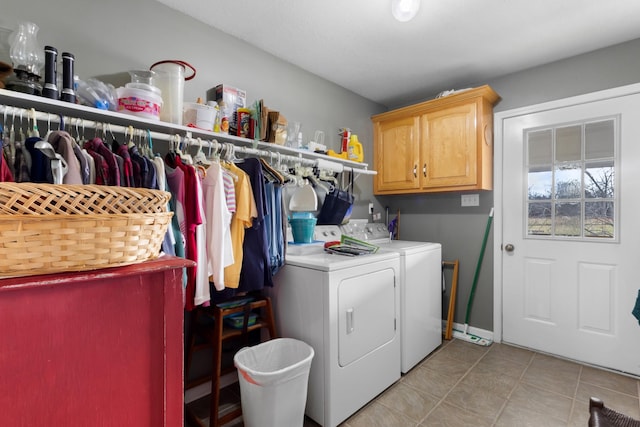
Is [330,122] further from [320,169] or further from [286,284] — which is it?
[286,284]

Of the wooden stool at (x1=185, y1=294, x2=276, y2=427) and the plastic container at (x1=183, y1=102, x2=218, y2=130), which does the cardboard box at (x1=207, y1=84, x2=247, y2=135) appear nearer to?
the plastic container at (x1=183, y1=102, x2=218, y2=130)

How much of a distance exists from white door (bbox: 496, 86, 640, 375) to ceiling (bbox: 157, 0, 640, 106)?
0.50 m

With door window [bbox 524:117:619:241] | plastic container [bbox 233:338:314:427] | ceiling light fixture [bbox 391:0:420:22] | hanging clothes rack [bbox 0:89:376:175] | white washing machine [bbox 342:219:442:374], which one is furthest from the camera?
door window [bbox 524:117:619:241]

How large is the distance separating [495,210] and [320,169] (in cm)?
171

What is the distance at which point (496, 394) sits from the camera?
2.02 m

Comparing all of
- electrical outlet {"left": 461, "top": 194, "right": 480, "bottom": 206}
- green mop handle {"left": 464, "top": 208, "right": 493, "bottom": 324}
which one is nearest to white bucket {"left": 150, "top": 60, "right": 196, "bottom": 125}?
electrical outlet {"left": 461, "top": 194, "right": 480, "bottom": 206}

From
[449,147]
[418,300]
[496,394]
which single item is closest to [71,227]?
[418,300]

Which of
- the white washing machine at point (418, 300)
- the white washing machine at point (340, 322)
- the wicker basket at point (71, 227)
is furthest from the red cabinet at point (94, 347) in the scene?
the white washing machine at point (418, 300)

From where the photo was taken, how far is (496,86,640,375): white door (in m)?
2.27

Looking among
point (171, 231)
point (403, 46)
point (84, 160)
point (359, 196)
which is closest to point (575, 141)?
point (403, 46)

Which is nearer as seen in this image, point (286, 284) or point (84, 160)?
point (84, 160)

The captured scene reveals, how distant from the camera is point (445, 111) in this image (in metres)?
2.83

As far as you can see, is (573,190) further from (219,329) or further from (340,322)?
(219,329)

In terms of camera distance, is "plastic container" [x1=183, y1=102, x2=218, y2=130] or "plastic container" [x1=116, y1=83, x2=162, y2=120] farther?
"plastic container" [x1=183, y1=102, x2=218, y2=130]
